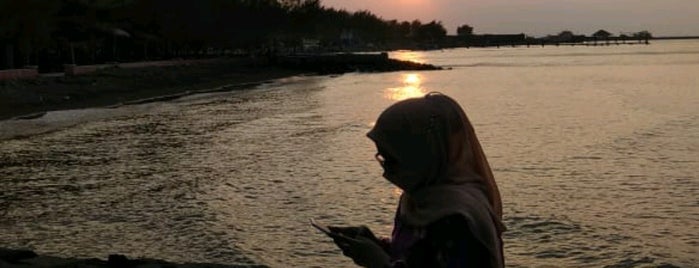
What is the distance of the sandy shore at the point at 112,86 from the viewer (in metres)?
34.8

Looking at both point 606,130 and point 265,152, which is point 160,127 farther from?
point 606,130

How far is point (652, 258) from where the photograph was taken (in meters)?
9.29

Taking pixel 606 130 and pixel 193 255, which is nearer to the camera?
pixel 193 255

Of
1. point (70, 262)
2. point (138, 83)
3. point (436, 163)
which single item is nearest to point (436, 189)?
point (436, 163)

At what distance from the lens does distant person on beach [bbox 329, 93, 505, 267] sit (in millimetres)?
2002

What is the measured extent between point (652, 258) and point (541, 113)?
24443 millimetres

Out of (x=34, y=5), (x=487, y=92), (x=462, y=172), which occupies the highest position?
(x=34, y=5)

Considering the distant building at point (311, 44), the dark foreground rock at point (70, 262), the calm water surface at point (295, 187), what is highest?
the distant building at point (311, 44)

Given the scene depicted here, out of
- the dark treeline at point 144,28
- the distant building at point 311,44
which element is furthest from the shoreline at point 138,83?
the distant building at point 311,44

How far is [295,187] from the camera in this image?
47.9 feet

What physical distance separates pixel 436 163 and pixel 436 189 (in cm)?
7

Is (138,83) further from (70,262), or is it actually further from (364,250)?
(364,250)

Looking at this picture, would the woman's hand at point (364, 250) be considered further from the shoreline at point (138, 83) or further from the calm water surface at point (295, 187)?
the shoreline at point (138, 83)

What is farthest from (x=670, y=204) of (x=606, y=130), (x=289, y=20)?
(x=289, y=20)
